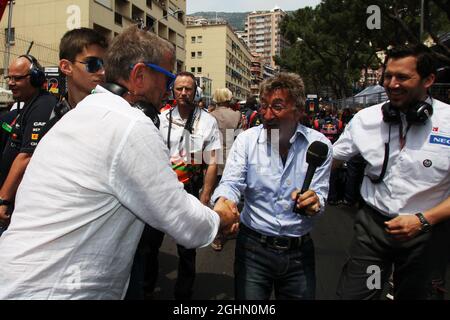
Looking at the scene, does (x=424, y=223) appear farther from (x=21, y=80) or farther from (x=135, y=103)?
(x=21, y=80)

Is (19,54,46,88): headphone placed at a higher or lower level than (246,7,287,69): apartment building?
lower

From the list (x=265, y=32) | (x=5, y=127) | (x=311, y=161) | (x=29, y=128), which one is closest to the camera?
(x=311, y=161)

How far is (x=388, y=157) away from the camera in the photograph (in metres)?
2.47

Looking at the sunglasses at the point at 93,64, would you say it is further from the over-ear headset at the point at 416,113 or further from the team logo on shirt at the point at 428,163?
the team logo on shirt at the point at 428,163

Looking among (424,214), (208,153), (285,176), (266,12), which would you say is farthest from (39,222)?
(266,12)

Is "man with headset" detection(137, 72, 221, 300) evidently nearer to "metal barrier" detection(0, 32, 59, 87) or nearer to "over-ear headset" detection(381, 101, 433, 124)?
"over-ear headset" detection(381, 101, 433, 124)

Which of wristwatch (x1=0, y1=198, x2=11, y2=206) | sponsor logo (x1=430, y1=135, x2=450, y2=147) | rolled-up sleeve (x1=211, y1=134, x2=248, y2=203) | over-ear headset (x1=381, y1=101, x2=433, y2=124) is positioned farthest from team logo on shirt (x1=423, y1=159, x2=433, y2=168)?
wristwatch (x1=0, y1=198, x2=11, y2=206)

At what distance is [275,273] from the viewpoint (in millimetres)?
2346

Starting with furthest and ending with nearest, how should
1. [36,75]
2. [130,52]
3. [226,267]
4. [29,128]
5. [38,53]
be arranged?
[38,53] < [226,267] < [36,75] < [29,128] < [130,52]

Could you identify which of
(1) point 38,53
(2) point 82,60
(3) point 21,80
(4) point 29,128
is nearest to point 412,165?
(2) point 82,60

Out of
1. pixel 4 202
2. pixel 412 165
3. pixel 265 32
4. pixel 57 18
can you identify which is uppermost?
pixel 265 32

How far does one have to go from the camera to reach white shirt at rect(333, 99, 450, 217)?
7.63 feet

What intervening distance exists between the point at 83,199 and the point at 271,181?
1268 millimetres

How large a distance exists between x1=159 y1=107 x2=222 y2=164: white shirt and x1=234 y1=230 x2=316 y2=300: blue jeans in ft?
4.93
